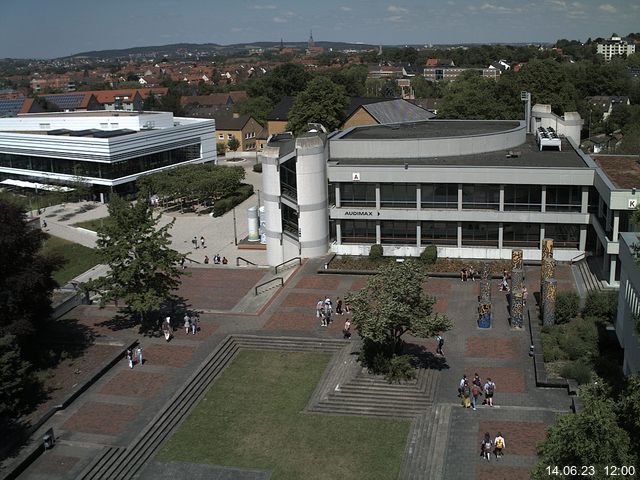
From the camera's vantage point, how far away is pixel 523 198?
49.1 metres

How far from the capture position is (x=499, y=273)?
4700cm

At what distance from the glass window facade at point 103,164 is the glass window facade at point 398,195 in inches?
1604

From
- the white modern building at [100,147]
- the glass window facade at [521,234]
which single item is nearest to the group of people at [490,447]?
the glass window facade at [521,234]

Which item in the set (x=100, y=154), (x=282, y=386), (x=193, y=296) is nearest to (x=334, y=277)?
(x=193, y=296)

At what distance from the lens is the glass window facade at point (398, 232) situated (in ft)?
169

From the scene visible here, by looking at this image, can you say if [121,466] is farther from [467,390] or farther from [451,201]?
[451,201]

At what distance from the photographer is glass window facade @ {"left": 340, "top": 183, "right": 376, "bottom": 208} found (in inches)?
2021

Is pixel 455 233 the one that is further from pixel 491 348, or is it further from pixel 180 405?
pixel 180 405

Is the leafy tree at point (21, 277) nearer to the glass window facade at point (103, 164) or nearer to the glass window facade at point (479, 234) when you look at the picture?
the glass window facade at point (479, 234)

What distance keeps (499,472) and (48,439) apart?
17.4 metres

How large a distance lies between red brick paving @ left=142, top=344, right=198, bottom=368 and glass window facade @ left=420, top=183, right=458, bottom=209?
2154 cm

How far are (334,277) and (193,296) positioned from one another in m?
9.35

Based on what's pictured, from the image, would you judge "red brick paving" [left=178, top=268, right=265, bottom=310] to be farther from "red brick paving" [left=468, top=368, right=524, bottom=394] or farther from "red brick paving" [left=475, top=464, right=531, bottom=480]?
"red brick paving" [left=475, top=464, right=531, bottom=480]

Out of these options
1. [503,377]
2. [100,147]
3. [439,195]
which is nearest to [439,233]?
[439,195]
